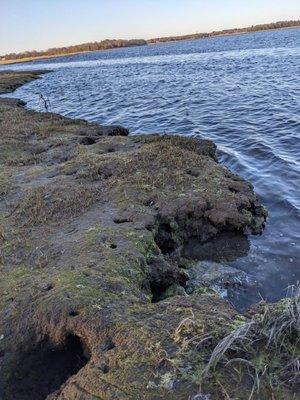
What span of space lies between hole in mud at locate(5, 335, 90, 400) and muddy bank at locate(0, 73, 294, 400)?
0.01 metres

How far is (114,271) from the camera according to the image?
7.16 metres

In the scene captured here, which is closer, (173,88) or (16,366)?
Answer: (16,366)

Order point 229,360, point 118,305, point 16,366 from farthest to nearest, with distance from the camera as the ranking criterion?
point 118,305 → point 16,366 → point 229,360

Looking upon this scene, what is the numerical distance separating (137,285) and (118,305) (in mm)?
976

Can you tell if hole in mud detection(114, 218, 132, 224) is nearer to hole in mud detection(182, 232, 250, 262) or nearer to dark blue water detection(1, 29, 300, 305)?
hole in mud detection(182, 232, 250, 262)

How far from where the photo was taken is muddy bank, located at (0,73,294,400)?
16.2 feet

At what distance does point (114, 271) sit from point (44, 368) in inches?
74.8

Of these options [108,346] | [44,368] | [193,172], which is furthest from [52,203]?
[108,346]

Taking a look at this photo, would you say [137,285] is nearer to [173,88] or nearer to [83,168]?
[83,168]

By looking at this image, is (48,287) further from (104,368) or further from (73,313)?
(104,368)

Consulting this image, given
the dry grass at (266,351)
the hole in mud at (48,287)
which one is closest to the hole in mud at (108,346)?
the dry grass at (266,351)

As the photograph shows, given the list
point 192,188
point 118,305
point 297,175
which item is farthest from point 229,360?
point 297,175

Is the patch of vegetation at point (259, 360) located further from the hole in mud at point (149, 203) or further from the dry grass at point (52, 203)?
the dry grass at point (52, 203)

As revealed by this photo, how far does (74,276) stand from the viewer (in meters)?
6.95
